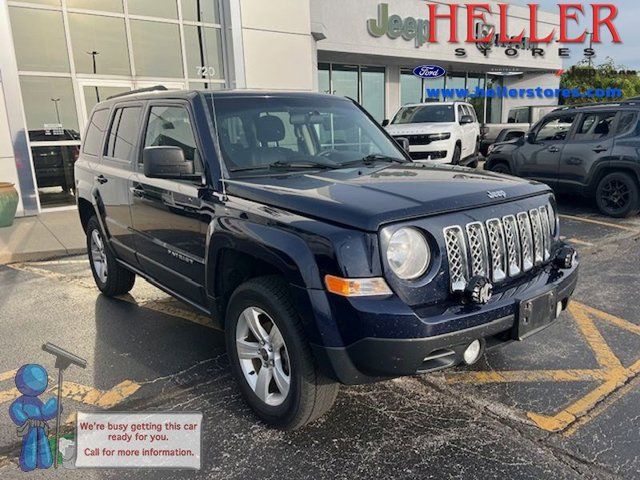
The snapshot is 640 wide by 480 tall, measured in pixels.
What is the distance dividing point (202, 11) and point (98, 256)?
27.8 feet

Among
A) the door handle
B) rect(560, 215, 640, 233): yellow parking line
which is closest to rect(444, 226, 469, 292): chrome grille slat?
the door handle

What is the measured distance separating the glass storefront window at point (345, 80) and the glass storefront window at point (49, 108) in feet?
Result: 34.3

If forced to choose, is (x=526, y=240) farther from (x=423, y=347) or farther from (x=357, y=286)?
(x=357, y=286)

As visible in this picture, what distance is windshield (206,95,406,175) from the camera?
137 inches

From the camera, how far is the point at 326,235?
248cm

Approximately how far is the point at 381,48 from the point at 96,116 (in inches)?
569

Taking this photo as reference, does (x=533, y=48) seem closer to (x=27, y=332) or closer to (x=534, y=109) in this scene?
(x=534, y=109)

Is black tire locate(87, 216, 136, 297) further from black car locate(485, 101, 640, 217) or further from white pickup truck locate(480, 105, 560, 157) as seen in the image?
white pickup truck locate(480, 105, 560, 157)

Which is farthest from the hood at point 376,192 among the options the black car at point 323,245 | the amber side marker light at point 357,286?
the amber side marker light at point 357,286

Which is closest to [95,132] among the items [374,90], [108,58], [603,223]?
[108,58]

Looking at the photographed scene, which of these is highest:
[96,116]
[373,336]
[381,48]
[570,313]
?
[381,48]

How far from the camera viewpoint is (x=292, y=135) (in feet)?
12.2

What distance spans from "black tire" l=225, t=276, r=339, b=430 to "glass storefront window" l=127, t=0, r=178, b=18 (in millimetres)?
10386

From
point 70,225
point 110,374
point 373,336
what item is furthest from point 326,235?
point 70,225
